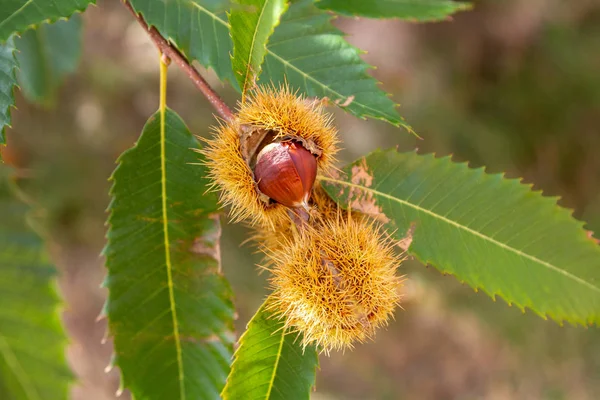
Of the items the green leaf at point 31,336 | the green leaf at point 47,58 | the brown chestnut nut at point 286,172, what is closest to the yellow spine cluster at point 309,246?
the brown chestnut nut at point 286,172

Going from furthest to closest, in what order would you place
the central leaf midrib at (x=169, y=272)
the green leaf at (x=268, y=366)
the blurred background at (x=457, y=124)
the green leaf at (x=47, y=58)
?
the blurred background at (x=457, y=124)
the green leaf at (x=47, y=58)
the central leaf midrib at (x=169, y=272)
the green leaf at (x=268, y=366)

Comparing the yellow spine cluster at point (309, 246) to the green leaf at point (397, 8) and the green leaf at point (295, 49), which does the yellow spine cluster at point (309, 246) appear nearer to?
the green leaf at point (295, 49)

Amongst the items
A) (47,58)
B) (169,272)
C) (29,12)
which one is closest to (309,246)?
(169,272)

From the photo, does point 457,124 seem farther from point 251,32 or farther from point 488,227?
point 251,32

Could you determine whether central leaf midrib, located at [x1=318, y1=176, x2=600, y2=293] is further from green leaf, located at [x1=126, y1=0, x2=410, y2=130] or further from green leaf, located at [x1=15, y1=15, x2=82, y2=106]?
green leaf, located at [x1=15, y1=15, x2=82, y2=106]

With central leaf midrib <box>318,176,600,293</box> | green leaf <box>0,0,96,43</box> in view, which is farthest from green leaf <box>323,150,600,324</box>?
green leaf <box>0,0,96,43</box>
